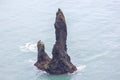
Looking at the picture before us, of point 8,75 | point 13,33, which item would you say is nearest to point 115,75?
point 8,75

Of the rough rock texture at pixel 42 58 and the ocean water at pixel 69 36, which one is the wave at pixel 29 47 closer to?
the ocean water at pixel 69 36

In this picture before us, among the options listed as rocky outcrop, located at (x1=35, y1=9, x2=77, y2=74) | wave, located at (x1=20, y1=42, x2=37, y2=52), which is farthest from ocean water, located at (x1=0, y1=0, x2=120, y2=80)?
rocky outcrop, located at (x1=35, y1=9, x2=77, y2=74)

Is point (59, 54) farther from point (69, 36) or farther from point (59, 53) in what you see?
point (69, 36)

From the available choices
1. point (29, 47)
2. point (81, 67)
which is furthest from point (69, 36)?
point (81, 67)

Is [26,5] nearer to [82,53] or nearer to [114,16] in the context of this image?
[114,16]

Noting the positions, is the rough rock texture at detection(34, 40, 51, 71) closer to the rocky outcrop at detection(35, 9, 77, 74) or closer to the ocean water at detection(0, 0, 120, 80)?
the rocky outcrop at detection(35, 9, 77, 74)

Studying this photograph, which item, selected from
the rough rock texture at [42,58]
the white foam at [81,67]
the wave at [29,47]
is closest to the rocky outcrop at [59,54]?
the rough rock texture at [42,58]
